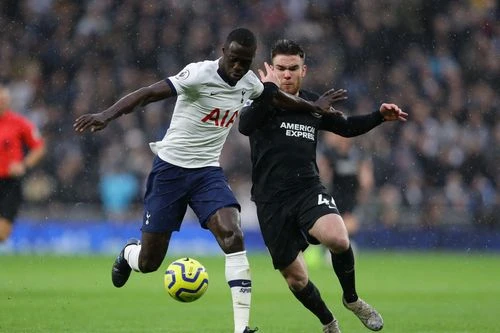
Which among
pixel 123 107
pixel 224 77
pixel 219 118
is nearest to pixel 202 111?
pixel 219 118

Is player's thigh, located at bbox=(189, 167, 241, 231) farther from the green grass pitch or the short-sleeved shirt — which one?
the short-sleeved shirt

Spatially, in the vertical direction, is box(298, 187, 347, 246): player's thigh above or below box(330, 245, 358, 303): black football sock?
above

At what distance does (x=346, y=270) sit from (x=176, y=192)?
1419mm

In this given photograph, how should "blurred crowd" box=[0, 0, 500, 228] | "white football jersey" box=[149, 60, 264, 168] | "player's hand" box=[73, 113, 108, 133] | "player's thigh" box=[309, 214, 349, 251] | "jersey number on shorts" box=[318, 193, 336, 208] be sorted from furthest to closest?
"blurred crowd" box=[0, 0, 500, 228] < "jersey number on shorts" box=[318, 193, 336, 208] < "player's thigh" box=[309, 214, 349, 251] < "white football jersey" box=[149, 60, 264, 168] < "player's hand" box=[73, 113, 108, 133]

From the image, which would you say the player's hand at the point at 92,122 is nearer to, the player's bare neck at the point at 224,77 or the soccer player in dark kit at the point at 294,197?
the player's bare neck at the point at 224,77

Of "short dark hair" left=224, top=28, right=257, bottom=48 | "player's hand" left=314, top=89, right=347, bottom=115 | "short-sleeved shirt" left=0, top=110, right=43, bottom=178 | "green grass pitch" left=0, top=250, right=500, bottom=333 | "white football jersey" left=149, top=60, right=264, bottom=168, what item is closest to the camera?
"short dark hair" left=224, top=28, right=257, bottom=48

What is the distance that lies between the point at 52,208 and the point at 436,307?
32.3 ft

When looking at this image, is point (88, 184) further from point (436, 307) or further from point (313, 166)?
point (313, 166)

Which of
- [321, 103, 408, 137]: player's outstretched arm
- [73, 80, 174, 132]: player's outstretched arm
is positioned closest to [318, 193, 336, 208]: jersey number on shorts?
[321, 103, 408, 137]: player's outstretched arm

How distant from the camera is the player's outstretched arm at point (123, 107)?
23.2 feet

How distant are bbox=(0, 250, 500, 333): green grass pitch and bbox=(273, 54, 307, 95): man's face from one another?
1.97 m

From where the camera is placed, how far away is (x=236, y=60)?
24.9 feet

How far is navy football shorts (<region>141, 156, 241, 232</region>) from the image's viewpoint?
802 centimetres

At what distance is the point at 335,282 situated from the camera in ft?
46.2
